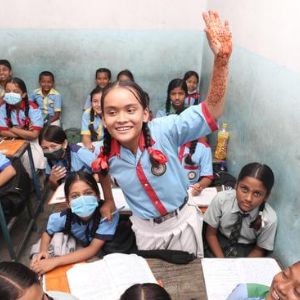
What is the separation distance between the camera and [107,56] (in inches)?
157

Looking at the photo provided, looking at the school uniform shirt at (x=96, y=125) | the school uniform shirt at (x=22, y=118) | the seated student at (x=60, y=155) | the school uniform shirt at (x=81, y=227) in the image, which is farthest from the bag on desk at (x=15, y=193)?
the school uniform shirt at (x=96, y=125)

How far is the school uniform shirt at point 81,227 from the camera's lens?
179cm

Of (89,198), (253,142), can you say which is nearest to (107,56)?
(253,142)

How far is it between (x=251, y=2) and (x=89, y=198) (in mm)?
1859

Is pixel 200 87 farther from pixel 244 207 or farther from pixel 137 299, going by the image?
pixel 137 299

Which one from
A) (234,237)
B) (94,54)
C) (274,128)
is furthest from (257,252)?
(94,54)

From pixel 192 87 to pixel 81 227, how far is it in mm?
2451

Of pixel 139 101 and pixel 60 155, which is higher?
pixel 139 101

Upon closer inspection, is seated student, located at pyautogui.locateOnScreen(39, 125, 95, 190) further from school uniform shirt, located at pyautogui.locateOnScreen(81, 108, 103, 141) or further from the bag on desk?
school uniform shirt, located at pyautogui.locateOnScreen(81, 108, 103, 141)

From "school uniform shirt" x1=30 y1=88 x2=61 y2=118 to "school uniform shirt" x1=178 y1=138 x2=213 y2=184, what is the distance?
2048mm

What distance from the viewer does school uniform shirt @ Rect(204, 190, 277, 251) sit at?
6.24 feet

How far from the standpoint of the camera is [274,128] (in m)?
1.99

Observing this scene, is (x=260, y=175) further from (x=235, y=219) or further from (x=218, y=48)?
(x=218, y=48)

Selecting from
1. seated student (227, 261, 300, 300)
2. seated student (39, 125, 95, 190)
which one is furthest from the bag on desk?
seated student (227, 261, 300, 300)
